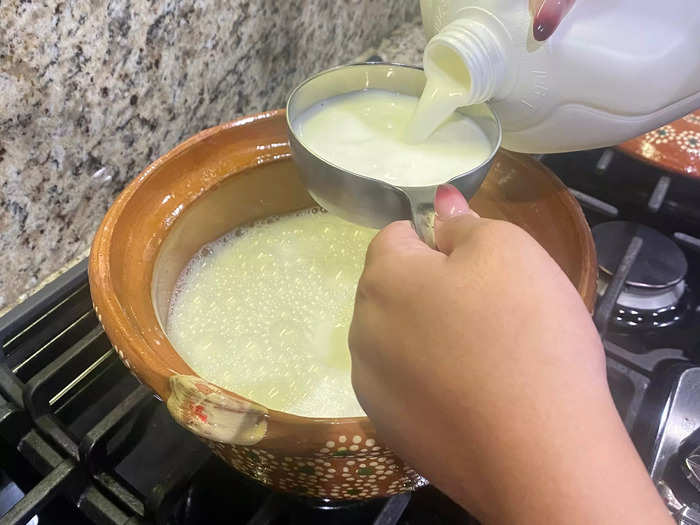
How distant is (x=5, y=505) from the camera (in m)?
0.46

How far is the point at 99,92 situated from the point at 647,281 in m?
0.53

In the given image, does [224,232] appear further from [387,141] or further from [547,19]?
[547,19]

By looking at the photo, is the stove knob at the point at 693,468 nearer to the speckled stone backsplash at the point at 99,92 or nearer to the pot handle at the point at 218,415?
the pot handle at the point at 218,415

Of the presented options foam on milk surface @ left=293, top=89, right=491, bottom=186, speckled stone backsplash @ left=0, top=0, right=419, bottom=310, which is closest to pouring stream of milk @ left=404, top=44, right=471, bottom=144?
foam on milk surface @ left=293, top=89, right=491, bottom=186

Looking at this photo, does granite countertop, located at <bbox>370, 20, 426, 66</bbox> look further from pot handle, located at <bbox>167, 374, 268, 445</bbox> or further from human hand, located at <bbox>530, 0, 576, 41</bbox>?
pot handle, located at <bbox>167, 374, 268, 445</bbox>

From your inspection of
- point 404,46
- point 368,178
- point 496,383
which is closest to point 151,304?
point 368,178

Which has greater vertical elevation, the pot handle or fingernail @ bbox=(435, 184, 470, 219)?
fingernail @ bbox=(435, 184, 470, 219)

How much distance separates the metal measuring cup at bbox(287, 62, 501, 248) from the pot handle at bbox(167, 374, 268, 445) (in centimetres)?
14

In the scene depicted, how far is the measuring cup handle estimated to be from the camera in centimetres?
36

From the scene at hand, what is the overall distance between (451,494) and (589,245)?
0.82 feet

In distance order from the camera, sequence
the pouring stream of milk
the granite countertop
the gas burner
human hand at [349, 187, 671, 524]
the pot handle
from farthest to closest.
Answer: the granite countertop
the gas burner
the pouring stream of milk
the pot handle
human hand at [349, 187, 671, 524]

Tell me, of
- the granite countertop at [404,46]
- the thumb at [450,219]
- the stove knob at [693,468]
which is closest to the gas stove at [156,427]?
the stove knob at [693,468]

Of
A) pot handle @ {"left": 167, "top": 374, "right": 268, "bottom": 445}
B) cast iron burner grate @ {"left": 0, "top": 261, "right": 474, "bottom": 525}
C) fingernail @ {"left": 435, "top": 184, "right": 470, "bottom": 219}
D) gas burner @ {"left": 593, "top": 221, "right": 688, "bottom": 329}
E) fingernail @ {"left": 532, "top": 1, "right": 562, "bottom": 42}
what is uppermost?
fingernail @ {"left": 532, "top": 1, "right": 562, "bottom": 42}

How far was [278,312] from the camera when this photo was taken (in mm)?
519
